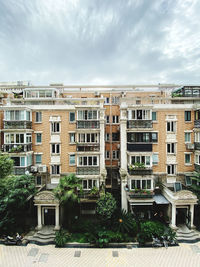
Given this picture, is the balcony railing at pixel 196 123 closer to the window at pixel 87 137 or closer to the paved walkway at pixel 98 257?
the window at pixel 87 137

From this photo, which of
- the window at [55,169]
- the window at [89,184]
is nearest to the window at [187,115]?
the window at [89,184]

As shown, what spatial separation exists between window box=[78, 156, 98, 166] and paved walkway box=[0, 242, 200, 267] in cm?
797

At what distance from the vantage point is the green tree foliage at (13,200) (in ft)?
45.4

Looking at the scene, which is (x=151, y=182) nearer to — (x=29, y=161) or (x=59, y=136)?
(x=59, y=136)

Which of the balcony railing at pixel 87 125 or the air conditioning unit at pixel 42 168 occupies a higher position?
the balcony railing at pixel 87 125

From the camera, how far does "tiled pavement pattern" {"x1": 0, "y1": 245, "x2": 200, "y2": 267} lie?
11344mm

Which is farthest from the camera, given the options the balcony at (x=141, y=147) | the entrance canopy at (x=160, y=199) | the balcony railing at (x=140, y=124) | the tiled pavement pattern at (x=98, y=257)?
the balcony railing at (x=140, y=124)

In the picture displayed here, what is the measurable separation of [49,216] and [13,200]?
439 cm

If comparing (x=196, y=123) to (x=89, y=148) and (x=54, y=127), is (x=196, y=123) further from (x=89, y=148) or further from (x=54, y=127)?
(x=54, y=127)

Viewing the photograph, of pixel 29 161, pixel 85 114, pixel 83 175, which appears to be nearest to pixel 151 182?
pixel 83 175

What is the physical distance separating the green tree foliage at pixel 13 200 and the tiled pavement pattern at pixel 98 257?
1826 millimetres

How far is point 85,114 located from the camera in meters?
17.3

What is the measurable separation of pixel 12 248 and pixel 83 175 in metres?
8.77

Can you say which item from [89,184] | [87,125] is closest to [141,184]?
[89,184]
